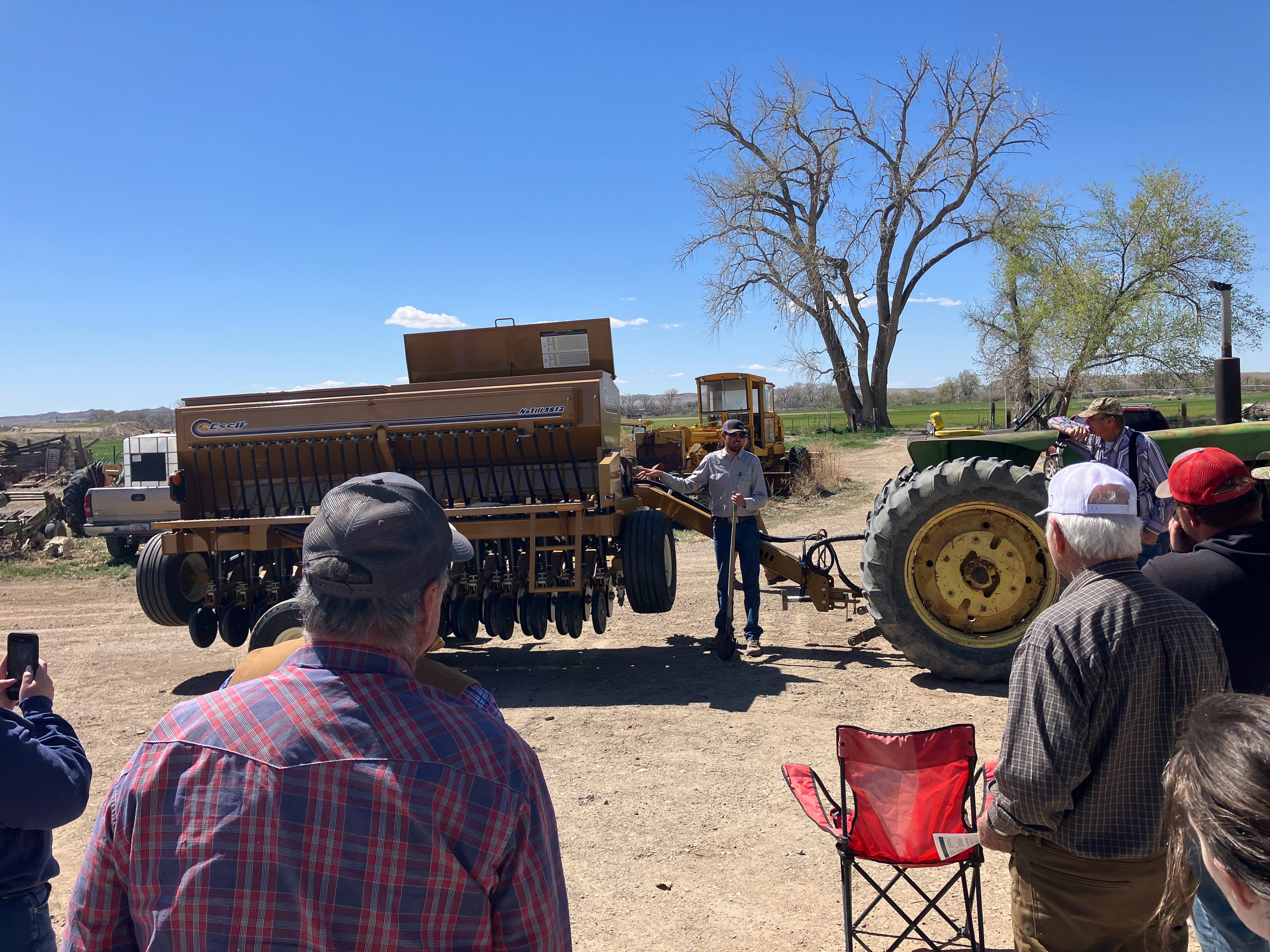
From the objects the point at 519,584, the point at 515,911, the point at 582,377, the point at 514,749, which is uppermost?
the point at 582,377

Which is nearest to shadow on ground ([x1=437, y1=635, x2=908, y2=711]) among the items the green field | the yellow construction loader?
the green field

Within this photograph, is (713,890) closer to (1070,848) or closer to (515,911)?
(1070,848)

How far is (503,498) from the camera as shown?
681 centimetres

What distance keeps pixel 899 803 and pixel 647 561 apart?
381 centimetres

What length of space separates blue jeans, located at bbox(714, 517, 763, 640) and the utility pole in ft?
11.4

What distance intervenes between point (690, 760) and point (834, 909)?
1544mm

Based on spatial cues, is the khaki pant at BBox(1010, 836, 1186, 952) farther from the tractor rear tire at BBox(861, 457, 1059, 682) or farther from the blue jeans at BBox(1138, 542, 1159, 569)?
the tractor rear tire at BBox(861, 457, 1059, 682)

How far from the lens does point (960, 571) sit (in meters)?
5.91

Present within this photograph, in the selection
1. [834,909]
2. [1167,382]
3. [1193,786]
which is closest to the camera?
[1193,786]

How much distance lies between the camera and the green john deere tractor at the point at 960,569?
19.0ft

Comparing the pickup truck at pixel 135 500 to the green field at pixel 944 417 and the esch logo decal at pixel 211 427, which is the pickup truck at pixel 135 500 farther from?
the green field at pixel 944 417

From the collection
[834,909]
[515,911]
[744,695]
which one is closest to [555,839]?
[515,911]

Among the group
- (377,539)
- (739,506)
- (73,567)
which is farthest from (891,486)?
(73,567)

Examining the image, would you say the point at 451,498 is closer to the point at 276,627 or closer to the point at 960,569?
the point at 276,627
